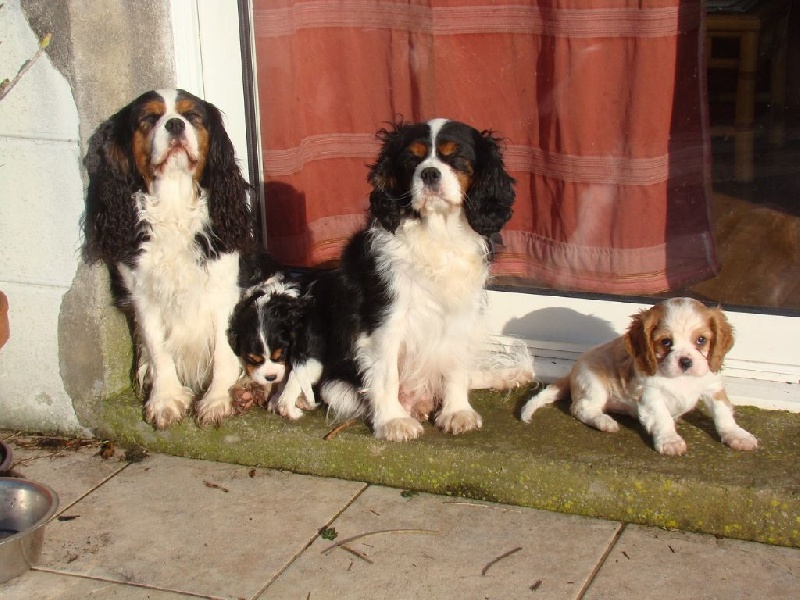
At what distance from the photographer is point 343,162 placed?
16.9 feet

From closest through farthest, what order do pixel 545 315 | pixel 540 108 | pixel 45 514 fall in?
pixel 45 514
pixel 540 108
pixel 545 315

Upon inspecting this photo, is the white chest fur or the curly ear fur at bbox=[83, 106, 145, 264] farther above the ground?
the curly ear fur at bbox=[83, 106, 145, 264]

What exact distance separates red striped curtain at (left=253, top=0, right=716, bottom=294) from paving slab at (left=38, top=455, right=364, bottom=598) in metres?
1.49

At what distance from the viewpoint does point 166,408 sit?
14.9 feet

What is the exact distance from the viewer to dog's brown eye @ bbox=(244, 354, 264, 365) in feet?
15.1

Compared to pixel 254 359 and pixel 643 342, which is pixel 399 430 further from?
pixel 643 342

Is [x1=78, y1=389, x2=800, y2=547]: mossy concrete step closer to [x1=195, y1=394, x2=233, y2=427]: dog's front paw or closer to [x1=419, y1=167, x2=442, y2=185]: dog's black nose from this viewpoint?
[x1=195, y1=394, x2=233, y2=427]: dog's front paw

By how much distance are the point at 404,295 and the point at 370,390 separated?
427 millimetres

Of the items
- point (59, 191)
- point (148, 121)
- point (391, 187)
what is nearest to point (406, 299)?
point (391, 187)

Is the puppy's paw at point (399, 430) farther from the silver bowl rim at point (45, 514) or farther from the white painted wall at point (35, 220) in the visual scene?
the white painted wall at point (35, 220)

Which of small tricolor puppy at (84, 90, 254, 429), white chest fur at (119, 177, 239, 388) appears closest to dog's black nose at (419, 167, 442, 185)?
small tricolor puppy at (84, 90, 254, 429)

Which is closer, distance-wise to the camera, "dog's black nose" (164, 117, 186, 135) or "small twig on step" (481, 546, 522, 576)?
"small twig on step" (481, 546, 522, 576)

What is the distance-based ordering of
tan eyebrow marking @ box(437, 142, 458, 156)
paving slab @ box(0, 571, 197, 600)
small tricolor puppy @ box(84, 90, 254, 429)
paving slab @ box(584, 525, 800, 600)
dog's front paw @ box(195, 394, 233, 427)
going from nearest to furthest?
paving slab @ box(584, 525, 800, 600)
paving slab @ box(0, 571, 197, 600)
tan eyebrow marking @ box(437, 142, 458, 156)
small tricolor puppy @ box(84, 90, 254, 429)
dog's front paw @ box(195, 394, 233, 427)

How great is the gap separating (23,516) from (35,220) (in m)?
1.35
